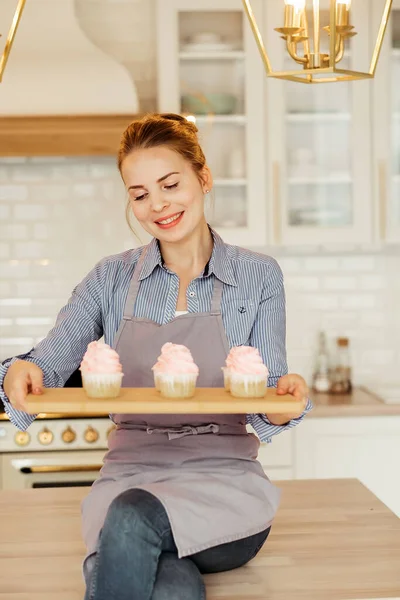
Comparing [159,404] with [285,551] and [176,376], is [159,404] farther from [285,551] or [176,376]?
[285,551]

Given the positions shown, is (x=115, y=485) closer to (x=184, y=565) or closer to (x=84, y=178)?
(x=184, y=565)

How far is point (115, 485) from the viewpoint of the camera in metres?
1.92

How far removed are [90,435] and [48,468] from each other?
223 mm

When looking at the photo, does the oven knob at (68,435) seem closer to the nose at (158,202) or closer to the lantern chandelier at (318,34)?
the nose at (158,202)

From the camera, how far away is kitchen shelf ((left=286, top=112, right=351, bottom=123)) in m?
4.17

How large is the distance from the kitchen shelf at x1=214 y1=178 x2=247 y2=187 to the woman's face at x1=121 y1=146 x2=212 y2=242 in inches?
77.5

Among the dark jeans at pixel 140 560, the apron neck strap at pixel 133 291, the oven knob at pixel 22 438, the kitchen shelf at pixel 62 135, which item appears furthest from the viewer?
the kitchen shelf at pixel 62 135

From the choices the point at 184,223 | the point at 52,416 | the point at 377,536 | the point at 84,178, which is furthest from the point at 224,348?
the point at 84,178

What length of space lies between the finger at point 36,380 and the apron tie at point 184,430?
0.91ft

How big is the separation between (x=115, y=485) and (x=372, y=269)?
9.48 feet

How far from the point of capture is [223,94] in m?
4.18

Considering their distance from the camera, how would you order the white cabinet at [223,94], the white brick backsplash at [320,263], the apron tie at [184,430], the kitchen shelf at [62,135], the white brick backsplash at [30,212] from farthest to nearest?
the white brick backsplash at [320,263] < the white brick backsplash at [30,212] < the white cabinet at [223,94] < the kitchen shelf at [62,135] < the apron tie at [184,430]

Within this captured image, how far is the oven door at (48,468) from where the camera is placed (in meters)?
3.79

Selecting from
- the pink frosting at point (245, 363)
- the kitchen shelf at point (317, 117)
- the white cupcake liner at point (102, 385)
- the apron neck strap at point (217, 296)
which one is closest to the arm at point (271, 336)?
the apron neck strap at point (217, 296)
